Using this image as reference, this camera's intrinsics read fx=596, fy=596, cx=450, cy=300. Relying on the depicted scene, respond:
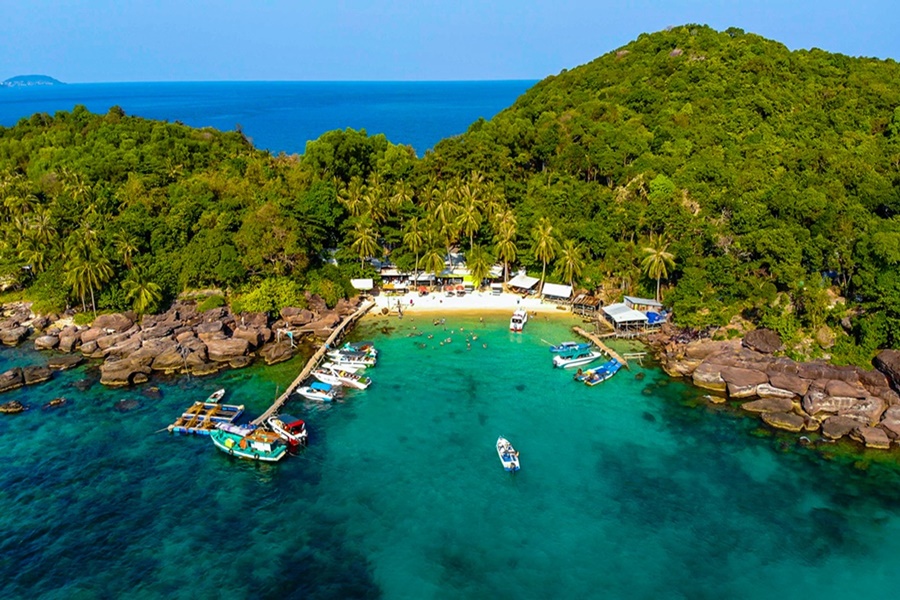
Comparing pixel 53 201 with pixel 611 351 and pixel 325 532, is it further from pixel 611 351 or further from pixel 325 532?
pixel 611 351

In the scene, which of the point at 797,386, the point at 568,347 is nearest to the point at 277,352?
the point at 568,347

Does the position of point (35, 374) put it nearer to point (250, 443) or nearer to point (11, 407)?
point (11, 407)

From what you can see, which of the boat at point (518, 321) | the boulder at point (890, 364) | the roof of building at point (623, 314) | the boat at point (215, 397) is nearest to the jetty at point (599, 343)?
the roof of building at point (623, 314)

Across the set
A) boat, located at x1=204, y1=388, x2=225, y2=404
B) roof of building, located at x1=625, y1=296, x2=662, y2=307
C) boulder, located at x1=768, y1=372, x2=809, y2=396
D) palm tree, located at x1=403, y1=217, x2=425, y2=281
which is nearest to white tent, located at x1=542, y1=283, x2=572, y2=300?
roof of building, located at x1=625, y1=296, x2=662, y2=307

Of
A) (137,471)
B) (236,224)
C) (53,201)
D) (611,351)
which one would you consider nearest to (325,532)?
(137,471)

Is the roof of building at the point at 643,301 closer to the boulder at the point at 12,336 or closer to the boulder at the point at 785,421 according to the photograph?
the boulder at the point at 785,421
